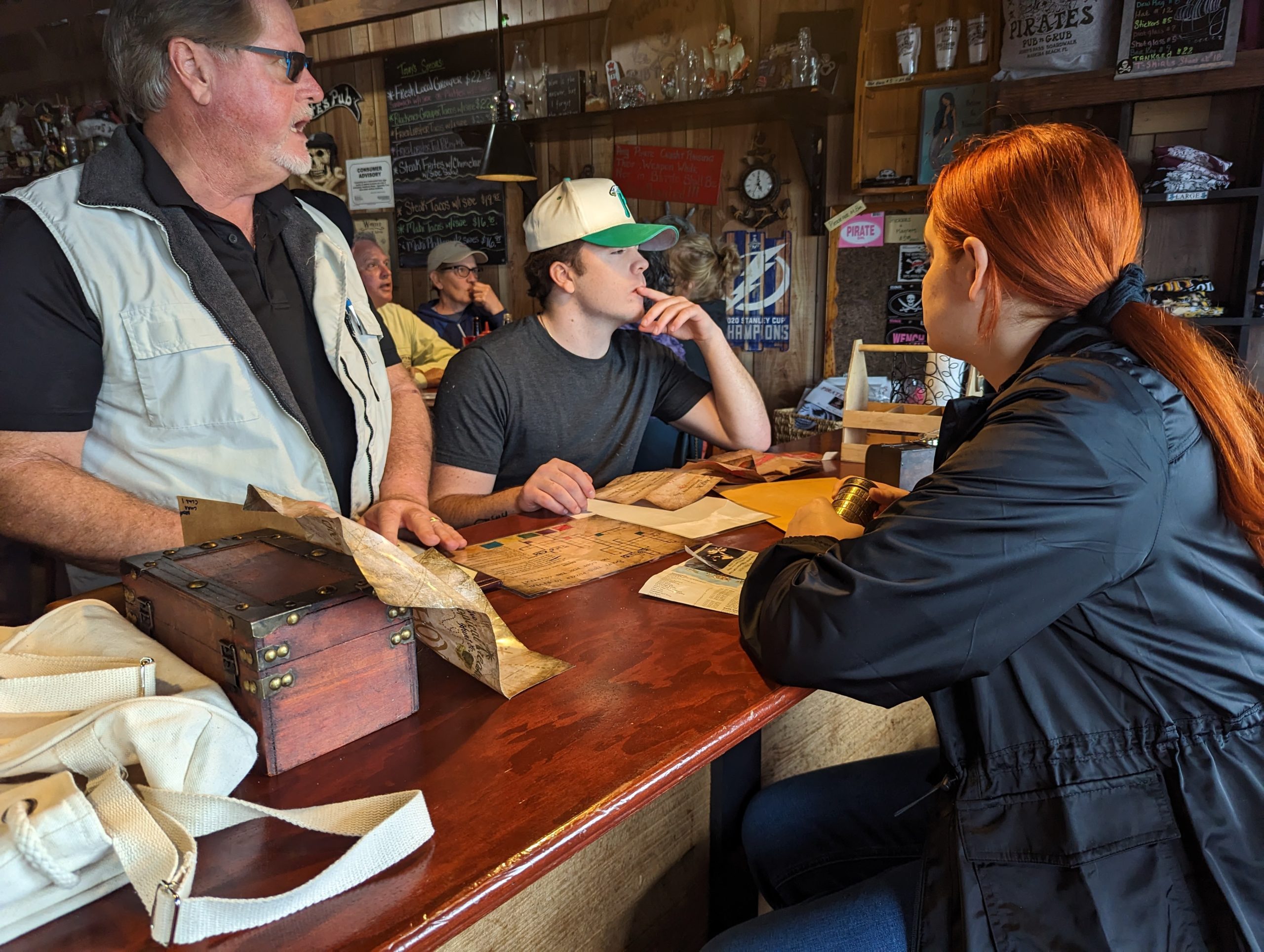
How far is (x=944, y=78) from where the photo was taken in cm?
353

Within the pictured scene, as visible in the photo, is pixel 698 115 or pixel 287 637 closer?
pixel 287 637

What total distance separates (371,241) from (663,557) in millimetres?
4272

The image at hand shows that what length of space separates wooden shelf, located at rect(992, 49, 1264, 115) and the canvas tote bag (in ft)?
10.8

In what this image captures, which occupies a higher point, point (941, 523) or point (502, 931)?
point (941, 523)

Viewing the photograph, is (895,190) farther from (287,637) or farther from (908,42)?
(287,637)

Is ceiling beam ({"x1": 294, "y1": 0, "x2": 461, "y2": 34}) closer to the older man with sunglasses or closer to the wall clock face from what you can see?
the wall clock face

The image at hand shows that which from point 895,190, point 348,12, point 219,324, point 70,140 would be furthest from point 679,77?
point 70,140

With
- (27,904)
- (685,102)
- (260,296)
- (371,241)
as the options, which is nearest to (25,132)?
(371,241)

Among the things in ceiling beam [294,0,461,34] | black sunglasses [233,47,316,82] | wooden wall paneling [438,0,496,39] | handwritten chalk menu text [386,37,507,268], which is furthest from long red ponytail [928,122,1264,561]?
wooden wall paneling [438,0,496,39]

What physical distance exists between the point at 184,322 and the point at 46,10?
5304 mm

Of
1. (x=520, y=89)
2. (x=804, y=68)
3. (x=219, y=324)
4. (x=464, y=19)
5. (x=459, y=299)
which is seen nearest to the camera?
(x=219, y=324)

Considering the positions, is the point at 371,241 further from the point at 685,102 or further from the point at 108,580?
the point at 108,580

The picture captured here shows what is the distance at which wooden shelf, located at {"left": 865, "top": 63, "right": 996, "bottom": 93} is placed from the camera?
11.3 ft

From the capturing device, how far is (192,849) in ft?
1.88
